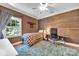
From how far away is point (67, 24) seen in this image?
1930mm

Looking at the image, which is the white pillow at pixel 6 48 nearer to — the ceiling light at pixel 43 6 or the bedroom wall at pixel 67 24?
the bedroom wall at pixel 67 24

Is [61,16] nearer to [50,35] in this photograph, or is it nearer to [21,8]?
[50,35]

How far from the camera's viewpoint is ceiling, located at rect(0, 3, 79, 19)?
1.86 meters

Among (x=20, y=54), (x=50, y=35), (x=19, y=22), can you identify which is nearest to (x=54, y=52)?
(x=50, y=35)

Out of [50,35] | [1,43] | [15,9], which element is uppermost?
[15,9]

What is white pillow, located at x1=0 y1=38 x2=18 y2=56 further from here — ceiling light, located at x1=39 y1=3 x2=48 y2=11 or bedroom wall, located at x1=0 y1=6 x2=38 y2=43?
ceiling light, located at x1=39 y1=3 x2=48 y2=11

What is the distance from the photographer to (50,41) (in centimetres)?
203

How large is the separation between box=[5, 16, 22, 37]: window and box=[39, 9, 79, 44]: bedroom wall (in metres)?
0.44

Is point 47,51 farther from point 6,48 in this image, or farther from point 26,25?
point 6,48

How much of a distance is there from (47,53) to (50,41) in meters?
0.24

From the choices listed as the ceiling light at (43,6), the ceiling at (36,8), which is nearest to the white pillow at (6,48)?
the ceiling at (36,8)

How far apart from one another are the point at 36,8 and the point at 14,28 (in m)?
0.58

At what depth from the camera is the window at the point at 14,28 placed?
1922 mm

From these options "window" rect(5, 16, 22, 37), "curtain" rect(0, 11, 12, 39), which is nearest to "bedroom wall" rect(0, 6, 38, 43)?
"window" rect(5, 16, 22, 37)
